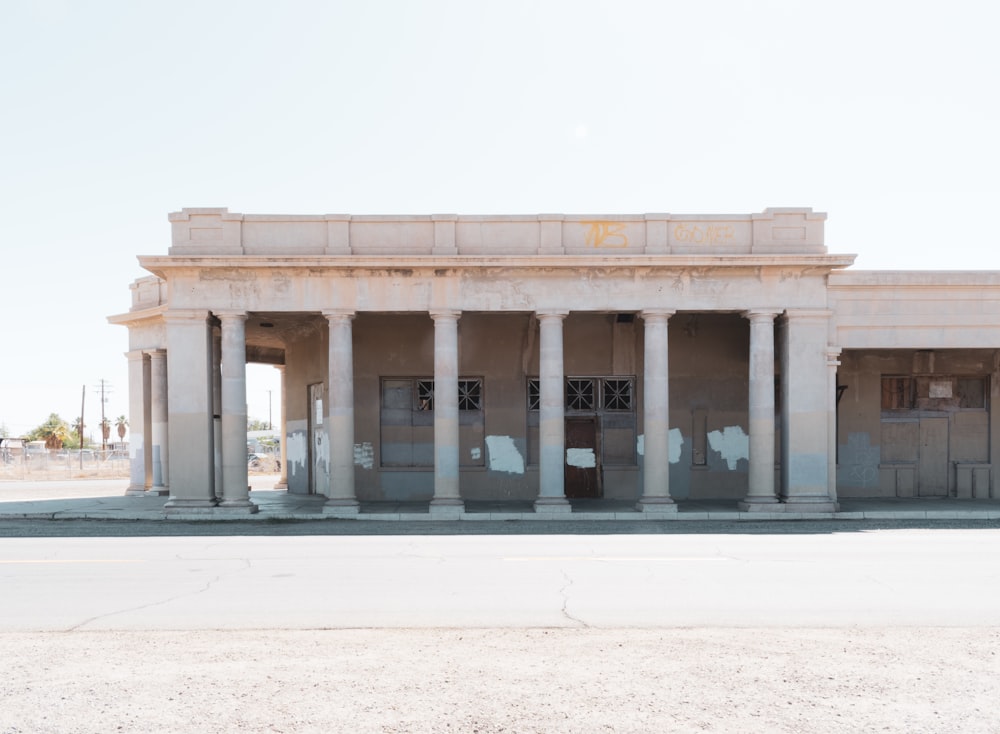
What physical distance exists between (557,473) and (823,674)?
1225cm

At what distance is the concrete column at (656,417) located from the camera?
59.1 ft

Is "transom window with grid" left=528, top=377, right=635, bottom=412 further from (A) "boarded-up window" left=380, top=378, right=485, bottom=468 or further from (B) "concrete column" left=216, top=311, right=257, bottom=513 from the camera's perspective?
(B) "concrete column" left=216, top=311, right=257, bottom=513

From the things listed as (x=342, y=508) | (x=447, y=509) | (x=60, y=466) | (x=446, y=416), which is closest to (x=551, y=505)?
(x=447, y=509)

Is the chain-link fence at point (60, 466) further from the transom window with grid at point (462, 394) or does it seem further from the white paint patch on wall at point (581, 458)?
the white paint patch on wall at point (581, 458)

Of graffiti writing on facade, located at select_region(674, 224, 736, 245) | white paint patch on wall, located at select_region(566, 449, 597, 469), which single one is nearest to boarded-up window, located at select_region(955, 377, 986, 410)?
graffiti writing on facade, located at select_region(674, 224, 736, 245)

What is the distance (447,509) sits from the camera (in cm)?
1772

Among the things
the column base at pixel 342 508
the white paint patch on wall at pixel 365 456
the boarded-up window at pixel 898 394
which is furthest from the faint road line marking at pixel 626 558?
the boarded-up window at pixel 898 394

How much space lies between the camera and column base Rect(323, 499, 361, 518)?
58.0 feet

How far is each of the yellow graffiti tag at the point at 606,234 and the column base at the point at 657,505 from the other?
582 cm

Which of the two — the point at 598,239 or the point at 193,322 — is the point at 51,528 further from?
the point at 598,239

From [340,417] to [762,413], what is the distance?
31.3 ft

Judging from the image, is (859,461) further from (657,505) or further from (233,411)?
Result: (233,411)

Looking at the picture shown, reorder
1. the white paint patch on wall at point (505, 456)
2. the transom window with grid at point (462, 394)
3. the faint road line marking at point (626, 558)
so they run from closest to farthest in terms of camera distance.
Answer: the faint road line marking at point (626, 558) < the white paint patch on wall at point (505, 456) < the transom window with grid at point (462, 394)

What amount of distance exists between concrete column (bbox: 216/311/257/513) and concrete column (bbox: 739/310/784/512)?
37.4 feet
